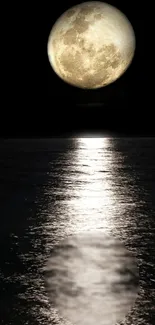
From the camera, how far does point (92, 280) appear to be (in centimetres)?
604

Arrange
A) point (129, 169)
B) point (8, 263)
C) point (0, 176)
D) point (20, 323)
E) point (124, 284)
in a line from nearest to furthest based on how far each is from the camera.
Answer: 1. point (20, 323)
2. point (124, 284)
3. point (8, 263)
4. point (0, 176)
5. point (129, 169)

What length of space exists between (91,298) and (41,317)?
0.65m

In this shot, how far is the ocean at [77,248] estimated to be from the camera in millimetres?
5207

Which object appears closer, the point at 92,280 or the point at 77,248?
the point at 92,280

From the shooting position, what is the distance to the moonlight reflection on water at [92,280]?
5.16 meters

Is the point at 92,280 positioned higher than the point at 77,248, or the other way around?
the point at 77,248

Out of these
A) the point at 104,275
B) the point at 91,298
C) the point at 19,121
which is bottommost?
the point at 91,298

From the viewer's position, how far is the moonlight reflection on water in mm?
5160

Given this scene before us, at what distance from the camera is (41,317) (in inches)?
196

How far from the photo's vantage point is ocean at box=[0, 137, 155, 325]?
17.1ft

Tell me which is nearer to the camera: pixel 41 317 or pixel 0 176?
pixel 41 317

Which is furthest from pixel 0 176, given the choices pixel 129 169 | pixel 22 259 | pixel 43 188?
pixel 22 259

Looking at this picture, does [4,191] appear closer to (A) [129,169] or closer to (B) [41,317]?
(A) [129,169]

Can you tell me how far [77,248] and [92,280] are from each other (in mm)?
1311
